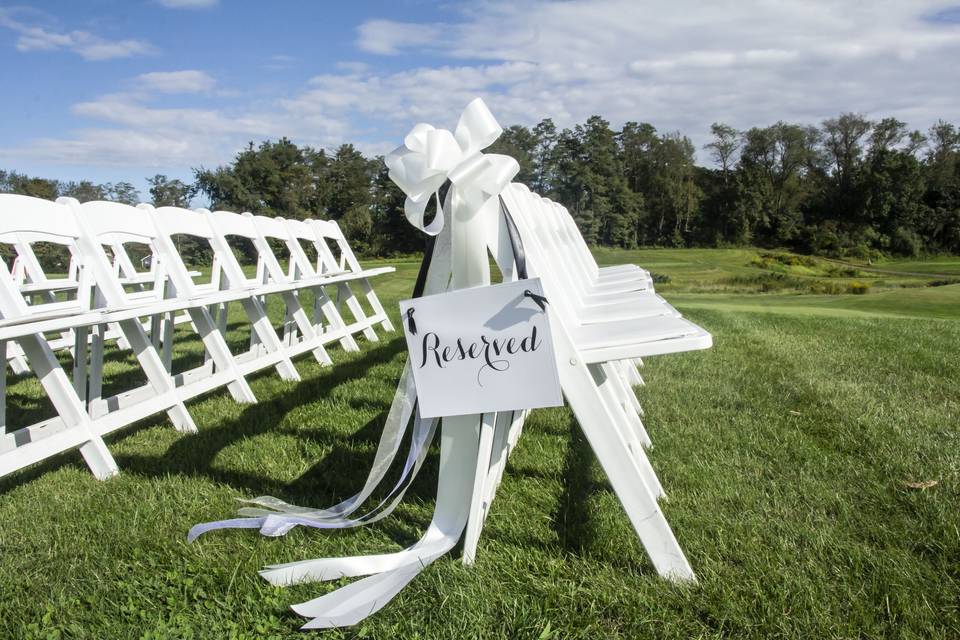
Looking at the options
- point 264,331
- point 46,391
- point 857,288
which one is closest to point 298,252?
point 264,331

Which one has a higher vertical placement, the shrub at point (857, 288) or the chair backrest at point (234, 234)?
the chair backrest at point (234, 234)

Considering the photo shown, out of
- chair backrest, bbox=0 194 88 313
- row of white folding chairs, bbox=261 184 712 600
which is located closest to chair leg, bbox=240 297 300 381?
chair backrest, bbox=0 194 88 313

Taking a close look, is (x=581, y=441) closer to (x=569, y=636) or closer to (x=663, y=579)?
(x=663, y=579)

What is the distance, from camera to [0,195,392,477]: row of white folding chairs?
8.77ft

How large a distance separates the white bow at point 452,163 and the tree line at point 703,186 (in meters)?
10.4

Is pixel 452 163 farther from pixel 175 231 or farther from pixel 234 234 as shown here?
pixel 234 234

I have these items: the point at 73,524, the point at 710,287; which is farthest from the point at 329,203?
the point at 73,524

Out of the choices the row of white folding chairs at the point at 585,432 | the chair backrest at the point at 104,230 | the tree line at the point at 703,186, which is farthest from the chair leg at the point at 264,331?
the tree line at the point at 703,186

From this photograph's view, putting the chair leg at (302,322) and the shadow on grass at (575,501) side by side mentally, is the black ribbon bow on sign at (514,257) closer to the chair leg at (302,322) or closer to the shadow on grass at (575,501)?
the shadow on grass at (575,501)

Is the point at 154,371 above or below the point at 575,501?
above

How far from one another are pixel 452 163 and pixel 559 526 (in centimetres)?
115

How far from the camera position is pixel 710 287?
41.3 feet

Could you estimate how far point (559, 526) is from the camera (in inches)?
82.7

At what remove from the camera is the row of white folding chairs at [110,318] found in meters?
2.67
